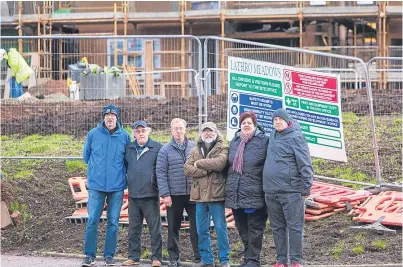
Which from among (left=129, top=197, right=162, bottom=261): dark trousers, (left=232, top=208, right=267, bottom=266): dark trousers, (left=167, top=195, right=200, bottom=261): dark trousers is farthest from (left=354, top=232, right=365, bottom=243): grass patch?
(left=129, top=197, right=162, bottom=261): dark trousers

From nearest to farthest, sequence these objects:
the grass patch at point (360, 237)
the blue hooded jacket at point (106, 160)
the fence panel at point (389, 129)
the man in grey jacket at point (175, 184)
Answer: the man in grey jacket at point (175, 184) → the blue hooded jacket at point (106, 160) → the grass patch at point (360, 237) → the fence panel at point (389, 129)

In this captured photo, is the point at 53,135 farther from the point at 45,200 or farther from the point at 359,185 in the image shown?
the point at 359,185

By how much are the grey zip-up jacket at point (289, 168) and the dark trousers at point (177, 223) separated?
121 centimetres

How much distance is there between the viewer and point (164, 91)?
61.3 feet

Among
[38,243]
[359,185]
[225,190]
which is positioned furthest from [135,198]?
[359,185]

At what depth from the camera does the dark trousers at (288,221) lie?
10469 mm

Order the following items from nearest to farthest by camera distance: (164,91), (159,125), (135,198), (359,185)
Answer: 1. (135,198)
2. (359,185)
3. (159,125)
4. (164,91)

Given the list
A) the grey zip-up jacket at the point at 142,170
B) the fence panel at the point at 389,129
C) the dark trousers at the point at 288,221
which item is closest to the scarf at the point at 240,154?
the dark trousers at the point at 288,221

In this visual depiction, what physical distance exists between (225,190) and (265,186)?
62cm

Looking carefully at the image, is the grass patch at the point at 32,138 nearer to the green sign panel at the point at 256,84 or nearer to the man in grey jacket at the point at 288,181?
the green sign panel at the point at 256,84

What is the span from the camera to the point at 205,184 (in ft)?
36.0

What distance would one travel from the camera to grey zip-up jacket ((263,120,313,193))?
1041cm

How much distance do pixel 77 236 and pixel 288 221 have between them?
3447 millimetres

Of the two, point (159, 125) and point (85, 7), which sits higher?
point (85, 7)
